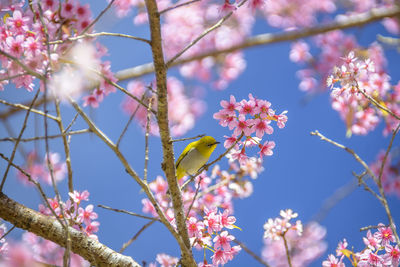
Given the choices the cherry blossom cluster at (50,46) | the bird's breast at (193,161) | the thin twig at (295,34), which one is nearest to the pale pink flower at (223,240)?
the bird's breast at (193,161)

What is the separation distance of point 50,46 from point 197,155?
4.55 ft

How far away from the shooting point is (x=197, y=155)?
2947mm

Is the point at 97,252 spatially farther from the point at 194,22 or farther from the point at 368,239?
the point at 194,22

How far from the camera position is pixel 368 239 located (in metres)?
2.17

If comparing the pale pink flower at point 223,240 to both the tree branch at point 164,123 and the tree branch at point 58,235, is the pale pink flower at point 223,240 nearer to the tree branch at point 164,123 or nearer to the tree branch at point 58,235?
the tree branch at point 164,123

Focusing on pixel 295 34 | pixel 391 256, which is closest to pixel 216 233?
pixel 391 256

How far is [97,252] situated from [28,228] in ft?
1.27

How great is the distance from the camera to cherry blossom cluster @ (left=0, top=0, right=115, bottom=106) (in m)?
1.98

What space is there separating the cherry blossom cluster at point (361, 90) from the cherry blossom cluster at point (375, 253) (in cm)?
74

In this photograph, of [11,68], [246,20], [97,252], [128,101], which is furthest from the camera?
[246,20]

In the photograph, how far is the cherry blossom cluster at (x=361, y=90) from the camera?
206cm

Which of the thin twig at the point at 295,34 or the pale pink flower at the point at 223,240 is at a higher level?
the thin twig at the point at 295,34

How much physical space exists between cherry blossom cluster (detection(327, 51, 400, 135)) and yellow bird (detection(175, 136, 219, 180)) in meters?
1.04

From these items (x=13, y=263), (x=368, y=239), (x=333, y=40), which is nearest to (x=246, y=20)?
(x=333, y=40)
